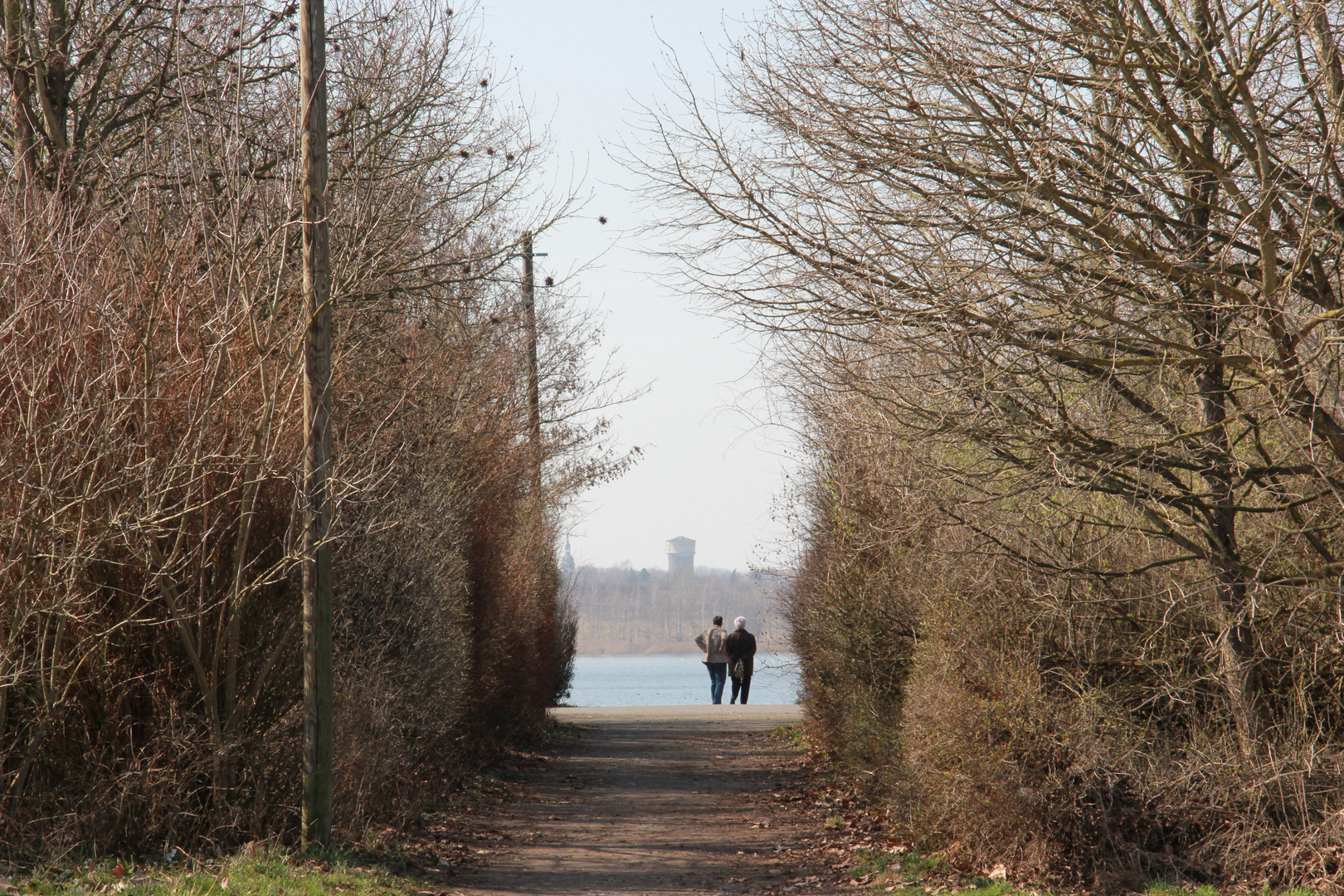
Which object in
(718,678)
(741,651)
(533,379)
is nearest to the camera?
(533,379)

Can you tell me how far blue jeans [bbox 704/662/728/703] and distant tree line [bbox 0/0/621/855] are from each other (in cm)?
1162

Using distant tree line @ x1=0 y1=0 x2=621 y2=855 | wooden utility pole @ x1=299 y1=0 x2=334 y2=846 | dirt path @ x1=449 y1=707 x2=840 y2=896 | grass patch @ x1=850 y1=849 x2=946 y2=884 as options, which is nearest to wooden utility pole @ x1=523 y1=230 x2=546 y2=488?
dirt path @ x1=449 y1=707 x2=840 y2=896

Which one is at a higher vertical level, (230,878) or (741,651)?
(741,651)

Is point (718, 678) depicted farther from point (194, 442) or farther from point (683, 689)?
point (683, 689)

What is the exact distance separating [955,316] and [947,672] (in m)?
2.73

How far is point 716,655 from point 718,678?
0.88 m

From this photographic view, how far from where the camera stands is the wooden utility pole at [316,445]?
25.9 feet

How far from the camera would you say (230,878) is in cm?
672

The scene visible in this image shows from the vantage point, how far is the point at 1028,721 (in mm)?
7660

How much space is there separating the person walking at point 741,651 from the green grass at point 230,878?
Answer: 1415 centimetres

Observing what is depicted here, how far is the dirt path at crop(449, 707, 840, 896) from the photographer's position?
8320mm

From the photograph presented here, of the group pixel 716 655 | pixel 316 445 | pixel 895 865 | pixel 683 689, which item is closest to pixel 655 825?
pixel 895 865

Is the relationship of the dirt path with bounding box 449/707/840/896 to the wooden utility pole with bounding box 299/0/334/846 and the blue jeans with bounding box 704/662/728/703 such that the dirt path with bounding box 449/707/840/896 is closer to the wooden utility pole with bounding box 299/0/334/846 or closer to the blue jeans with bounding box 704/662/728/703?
the wooden utility pole with bounding box 299/0/334/846

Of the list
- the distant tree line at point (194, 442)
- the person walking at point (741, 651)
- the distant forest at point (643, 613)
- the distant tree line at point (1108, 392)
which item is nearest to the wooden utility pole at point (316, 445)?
the distant tree line at point (194, 442)
